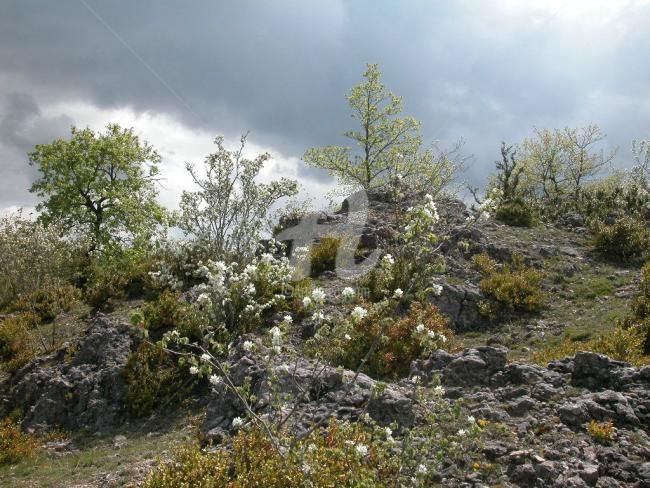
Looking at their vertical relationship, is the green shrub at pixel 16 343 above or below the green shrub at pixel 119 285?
below

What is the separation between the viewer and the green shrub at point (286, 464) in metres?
5.64

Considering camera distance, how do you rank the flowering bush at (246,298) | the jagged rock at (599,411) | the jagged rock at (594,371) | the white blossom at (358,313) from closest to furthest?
1. the white blossom at (358,313)
2. the jagged rock at (599,411)
3. the jagged rock at (594,371)
4. the flowering bush at (246,298)

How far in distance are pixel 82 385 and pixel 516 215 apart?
16.1 m

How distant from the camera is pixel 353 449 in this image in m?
5.61

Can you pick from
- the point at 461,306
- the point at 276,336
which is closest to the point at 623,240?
the point at 461,306

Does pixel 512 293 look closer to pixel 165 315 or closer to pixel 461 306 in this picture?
pixel 461 306

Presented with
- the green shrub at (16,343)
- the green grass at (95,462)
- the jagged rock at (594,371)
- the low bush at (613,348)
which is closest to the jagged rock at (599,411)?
the jagged rock at (594,371)

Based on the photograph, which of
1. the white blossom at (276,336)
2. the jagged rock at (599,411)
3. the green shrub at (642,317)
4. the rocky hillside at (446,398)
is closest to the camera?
the white blossom at (276,336)

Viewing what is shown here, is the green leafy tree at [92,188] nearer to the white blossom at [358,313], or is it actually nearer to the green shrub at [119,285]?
the green shrub at [119,285]

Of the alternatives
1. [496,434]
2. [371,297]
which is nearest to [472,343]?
[371,297]

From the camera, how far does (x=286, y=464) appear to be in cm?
571

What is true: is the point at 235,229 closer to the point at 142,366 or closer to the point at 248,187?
the point at 248,187

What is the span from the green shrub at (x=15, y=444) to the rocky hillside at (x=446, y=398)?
0.82ft

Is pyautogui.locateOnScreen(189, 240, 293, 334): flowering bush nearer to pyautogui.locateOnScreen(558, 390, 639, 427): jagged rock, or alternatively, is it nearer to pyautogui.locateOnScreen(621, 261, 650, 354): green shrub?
pyautogui.locateOnScreen(558, 390, 639, 427): jagged rock
